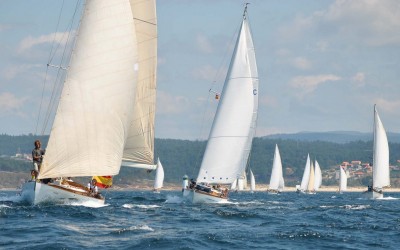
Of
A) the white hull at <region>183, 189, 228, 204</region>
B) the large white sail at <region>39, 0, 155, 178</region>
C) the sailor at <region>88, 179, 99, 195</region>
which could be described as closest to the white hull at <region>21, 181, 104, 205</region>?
the large white sail at <region>39, 0, 155, 178</region>

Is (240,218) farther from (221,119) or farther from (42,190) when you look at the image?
(221,119)

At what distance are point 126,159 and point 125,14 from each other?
11873 mm

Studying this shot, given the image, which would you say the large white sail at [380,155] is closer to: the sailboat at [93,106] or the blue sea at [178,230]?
the blue sea at [178,230]

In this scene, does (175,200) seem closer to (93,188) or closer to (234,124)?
(234,124)

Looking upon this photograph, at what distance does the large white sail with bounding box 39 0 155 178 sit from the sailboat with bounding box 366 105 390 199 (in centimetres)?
6728

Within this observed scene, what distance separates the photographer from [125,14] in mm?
Result: 52406

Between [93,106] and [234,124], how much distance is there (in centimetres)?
2338

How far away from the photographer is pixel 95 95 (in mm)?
51625

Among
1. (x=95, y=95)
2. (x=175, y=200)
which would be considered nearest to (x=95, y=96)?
(x=95, y=95)

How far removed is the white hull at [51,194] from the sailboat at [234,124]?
768 inches

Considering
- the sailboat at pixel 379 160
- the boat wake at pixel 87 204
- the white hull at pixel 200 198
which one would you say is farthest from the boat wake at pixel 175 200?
the sailboat at pixel 379 160

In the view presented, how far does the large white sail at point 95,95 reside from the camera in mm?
50906

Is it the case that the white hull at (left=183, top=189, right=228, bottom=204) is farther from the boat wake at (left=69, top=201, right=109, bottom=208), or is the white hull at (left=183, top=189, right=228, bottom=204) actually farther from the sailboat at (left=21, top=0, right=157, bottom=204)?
the sailboat at (left=21, top=0, right=157, bottom=204)

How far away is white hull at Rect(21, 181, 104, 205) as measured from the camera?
166 ft
